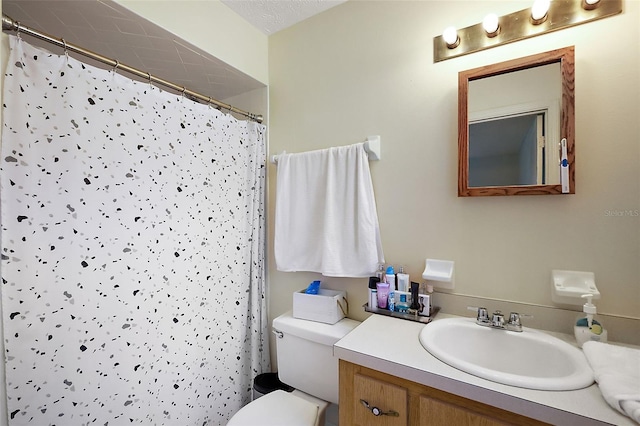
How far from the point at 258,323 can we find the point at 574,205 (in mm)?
1702

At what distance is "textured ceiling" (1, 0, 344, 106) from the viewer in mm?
1171

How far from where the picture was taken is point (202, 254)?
1.49 meters

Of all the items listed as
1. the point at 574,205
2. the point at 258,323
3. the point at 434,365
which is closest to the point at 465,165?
the point at 574,205

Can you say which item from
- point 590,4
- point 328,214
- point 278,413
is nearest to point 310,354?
point 278,413

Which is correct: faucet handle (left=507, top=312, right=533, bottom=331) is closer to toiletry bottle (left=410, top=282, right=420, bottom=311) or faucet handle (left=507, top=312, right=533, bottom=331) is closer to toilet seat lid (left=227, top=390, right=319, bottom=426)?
toiletry bottle (left=410, top=282, right=420, bottom=311)

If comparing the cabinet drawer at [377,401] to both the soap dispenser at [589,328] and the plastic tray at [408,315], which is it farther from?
the soap dispenser at [589,328]

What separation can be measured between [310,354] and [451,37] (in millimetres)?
1626

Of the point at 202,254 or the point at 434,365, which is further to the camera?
the point at 202,254

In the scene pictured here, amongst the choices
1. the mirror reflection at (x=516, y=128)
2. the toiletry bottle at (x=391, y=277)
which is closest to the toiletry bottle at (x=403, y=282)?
the toiletry bottle at (x=391, y=277)

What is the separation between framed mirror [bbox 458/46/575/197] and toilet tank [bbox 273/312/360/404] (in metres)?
0.92

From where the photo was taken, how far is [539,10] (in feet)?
3.58

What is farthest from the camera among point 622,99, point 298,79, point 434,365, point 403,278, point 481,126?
point 298,79

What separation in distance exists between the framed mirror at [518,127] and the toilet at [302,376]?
951 mm

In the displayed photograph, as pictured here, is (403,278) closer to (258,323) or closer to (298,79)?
(258,323)
